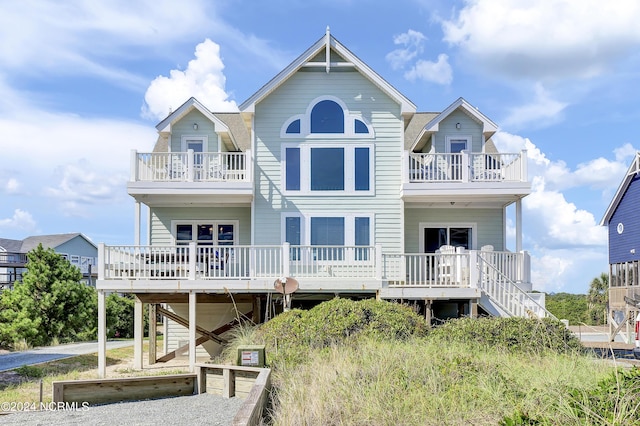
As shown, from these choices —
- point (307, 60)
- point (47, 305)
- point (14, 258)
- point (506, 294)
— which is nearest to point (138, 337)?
point (47, 305)

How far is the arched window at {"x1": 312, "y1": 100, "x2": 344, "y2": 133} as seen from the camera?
17.8m

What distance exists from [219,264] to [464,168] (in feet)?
24.3

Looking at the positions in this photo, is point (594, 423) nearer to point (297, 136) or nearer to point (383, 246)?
point (383, 246)

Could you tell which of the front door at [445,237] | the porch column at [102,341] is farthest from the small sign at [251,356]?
the front door at [445,237]

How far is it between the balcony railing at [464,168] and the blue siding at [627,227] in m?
16.1

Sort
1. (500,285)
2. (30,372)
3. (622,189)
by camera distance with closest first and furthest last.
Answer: (30,372), (500,285), (622,189)

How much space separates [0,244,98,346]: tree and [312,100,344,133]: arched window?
43.5 ft

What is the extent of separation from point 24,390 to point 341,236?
29.9 feet

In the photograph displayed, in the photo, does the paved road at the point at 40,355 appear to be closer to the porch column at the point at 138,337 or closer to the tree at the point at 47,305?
the tree at the point at 47,305

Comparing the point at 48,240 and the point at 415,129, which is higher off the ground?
the point at 415,129

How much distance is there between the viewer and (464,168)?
55.7 feet

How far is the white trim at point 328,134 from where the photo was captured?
58.3 ft

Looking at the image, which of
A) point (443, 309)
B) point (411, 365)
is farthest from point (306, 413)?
point (443, 309)

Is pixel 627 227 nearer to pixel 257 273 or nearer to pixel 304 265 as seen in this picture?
pixel 304 265
